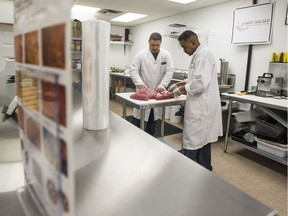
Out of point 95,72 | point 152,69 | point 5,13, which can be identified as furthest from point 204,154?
point 5,13

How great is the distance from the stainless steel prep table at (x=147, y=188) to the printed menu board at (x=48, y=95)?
0.43 feet

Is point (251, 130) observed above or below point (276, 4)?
below

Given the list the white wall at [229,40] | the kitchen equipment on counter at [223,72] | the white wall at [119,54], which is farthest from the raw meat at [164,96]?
the white wall at [119,54]

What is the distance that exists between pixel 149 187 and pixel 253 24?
3.54 metres

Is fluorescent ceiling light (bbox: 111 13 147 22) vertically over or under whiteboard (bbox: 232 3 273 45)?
over

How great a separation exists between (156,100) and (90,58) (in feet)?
4.88

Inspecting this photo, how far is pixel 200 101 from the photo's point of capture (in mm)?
2162

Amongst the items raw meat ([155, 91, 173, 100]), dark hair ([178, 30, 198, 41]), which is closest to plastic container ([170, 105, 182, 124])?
raw meat ([155, 91, 173, 100])

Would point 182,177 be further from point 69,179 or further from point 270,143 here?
point 270,143

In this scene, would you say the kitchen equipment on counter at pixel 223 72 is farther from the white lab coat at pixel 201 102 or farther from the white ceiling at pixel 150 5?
the white lab coat at pixel 201 102

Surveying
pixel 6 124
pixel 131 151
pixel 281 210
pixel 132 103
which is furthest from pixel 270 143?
pixel 6 124

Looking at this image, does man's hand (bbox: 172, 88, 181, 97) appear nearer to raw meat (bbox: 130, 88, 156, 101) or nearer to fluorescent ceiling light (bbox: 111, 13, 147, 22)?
raw meat (bbox: 130, 88, 156, 101)

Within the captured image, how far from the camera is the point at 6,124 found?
1.00 meters

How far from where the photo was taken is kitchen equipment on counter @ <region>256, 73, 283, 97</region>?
2.81m
